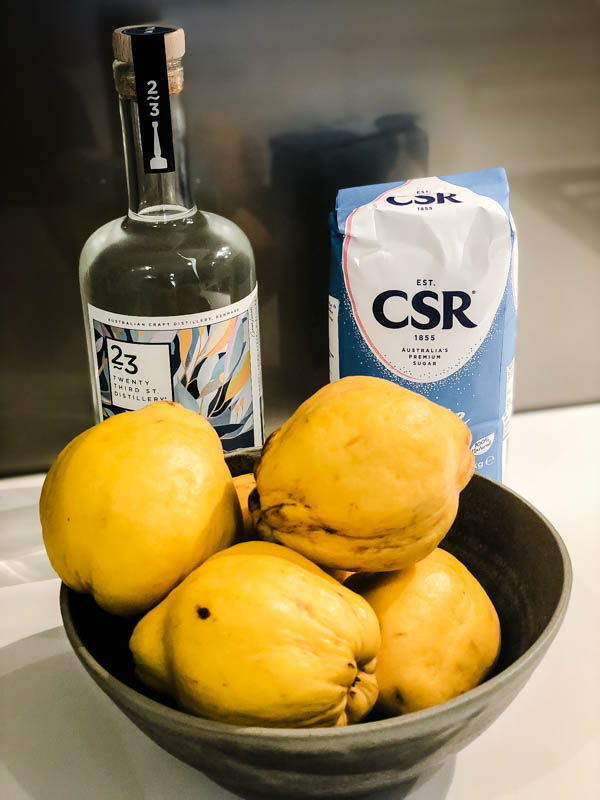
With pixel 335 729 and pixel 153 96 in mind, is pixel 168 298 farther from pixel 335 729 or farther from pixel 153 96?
pixel 335 729

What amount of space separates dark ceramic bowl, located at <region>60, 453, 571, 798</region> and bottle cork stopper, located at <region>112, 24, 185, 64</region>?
0.36 metres

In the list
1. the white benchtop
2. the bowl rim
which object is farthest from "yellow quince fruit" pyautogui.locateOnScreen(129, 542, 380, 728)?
the white benchtop

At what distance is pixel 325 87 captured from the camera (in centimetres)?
74

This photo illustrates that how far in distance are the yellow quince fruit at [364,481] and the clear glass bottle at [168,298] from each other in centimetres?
21

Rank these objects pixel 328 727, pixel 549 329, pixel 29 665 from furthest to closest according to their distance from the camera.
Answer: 1. pixel 549 329
2. pixel 29 665
3. pixel 328 727

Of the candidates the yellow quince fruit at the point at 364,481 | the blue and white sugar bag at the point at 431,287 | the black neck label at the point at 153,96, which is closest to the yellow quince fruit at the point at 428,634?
the yellow quince fruit at the point at 364,481

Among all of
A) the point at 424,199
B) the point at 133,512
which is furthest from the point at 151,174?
the point at 133,512

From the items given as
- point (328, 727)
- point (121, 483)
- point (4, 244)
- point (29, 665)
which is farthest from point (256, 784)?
point (4, 244)

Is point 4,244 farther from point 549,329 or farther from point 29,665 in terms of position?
point 549,329

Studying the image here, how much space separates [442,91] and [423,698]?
53 centimetres

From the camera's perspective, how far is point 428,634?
464 millimetres

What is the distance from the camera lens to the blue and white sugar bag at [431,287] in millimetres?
668

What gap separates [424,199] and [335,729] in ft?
1.40

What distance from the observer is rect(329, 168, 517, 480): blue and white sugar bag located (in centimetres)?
67
